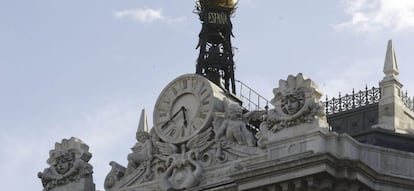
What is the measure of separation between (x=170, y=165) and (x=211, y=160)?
7.07 ft

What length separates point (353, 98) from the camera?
74750mm

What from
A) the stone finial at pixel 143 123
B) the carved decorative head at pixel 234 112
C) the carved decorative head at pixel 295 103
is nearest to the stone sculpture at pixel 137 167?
the stone finial at pixel 143 123

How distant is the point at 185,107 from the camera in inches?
2758

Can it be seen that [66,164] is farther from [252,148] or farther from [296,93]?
[296,93]

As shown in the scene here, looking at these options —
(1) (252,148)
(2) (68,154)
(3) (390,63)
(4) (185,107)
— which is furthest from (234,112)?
(2) (68,154)

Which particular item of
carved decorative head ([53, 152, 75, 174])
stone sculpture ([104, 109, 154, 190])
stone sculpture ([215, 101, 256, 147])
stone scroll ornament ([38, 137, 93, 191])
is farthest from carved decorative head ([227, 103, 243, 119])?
carved decorative head ([53, 152, 75, 174])

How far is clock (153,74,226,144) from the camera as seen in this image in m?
69.0

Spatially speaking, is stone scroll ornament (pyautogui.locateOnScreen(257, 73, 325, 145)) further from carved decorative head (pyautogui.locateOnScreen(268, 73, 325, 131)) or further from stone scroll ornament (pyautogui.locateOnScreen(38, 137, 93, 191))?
stone scroll ornament (pyautogui.locateOnScreen(38, 137, 93, 191))

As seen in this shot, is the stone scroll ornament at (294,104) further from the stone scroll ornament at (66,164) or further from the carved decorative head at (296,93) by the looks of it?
the stone scroll ornament at (66,164)

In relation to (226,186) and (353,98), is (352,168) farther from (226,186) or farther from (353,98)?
(353,98)

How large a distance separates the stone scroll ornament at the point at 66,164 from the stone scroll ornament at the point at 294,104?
11281mm

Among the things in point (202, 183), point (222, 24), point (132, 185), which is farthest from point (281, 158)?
point (222, 24)

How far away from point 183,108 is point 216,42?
87.7ft

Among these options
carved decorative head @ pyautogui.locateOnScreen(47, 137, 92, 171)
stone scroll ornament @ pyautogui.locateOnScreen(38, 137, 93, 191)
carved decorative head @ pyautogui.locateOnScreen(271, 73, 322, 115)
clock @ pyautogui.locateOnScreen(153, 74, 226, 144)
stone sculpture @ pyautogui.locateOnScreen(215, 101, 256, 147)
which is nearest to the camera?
carved decorative head @ pyautogui.locateOnScreen(271, 73, 322, 115)
